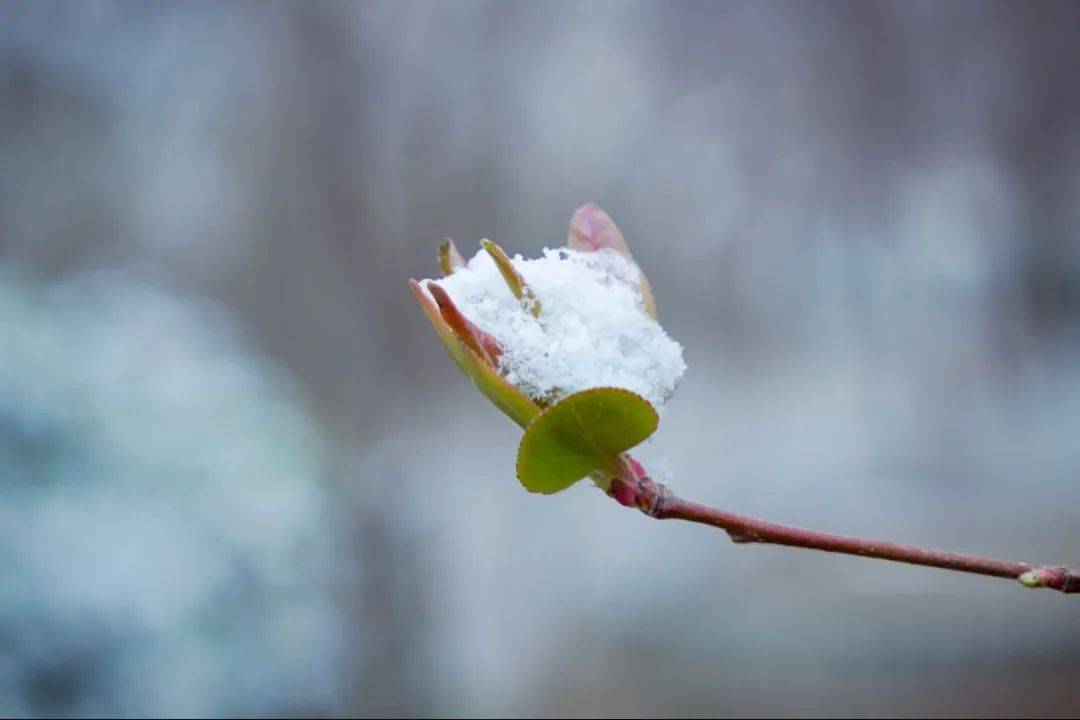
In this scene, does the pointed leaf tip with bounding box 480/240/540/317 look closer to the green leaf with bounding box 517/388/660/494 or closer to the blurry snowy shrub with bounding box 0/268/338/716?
the green leaf with bounding box 517/388/660/494

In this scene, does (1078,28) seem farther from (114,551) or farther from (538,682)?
(114,551)

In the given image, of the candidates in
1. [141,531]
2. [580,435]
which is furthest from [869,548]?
[141,531]


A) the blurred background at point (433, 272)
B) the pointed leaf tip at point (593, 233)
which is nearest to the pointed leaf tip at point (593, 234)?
the pointed leaf tip at point (593, 233)

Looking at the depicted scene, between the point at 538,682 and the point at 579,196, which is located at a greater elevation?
the point at 579,196

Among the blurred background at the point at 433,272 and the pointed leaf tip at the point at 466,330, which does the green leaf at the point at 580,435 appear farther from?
the blurred background at the point at 433,272

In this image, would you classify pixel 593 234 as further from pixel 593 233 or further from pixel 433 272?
pixel 433 272

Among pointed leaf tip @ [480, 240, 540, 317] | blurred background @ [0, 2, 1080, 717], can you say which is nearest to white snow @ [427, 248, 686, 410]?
pointed leaf tip @ [480, 240, 540, 317]

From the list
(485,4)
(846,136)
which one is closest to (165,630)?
(485,4)
